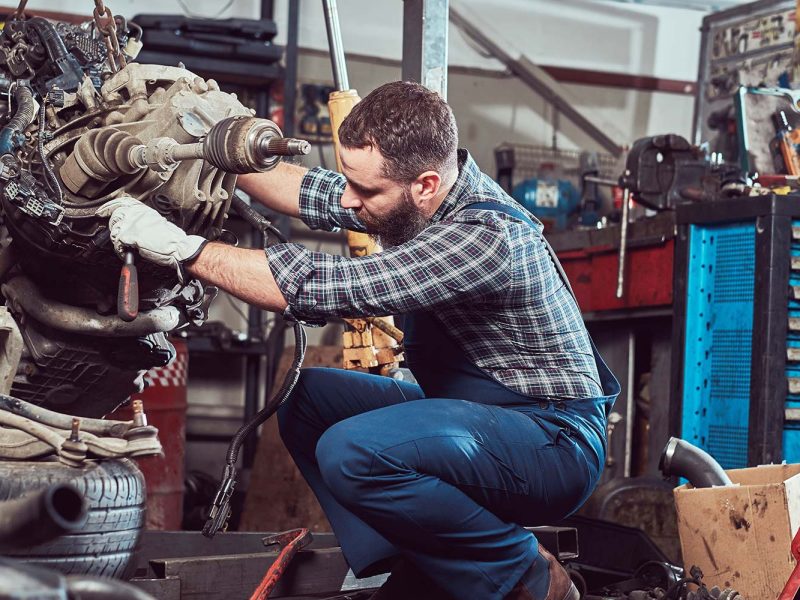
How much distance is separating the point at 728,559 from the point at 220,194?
1.24 m

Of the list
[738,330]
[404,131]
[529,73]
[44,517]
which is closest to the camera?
[44,517]

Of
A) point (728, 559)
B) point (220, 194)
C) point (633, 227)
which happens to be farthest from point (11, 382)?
point (633, 227)

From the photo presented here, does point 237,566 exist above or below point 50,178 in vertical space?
below

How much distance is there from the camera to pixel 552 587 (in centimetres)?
203

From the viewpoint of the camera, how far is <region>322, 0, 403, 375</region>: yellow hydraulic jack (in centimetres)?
253

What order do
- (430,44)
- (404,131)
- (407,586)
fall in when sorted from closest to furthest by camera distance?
(404,131) → (407,586) → (430,44)

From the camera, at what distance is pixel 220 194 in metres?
1.98

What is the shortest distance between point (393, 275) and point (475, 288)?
0.14m

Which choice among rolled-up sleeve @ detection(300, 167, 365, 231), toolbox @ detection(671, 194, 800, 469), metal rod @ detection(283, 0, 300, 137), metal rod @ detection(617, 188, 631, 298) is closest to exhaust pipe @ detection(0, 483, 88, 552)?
rolled-up sleeve @ detection(300, 167, 365, 231)

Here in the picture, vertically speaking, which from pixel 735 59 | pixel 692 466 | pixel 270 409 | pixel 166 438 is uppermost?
pixel 735 59

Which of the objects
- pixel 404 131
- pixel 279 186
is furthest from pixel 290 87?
pixel 404 131

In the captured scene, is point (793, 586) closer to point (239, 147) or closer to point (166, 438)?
point (239, 147)

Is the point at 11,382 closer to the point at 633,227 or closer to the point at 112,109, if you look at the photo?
the point at 112,109

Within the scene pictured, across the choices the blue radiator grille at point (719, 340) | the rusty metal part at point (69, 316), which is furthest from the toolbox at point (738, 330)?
the rusty metal part at point (69, 316)
